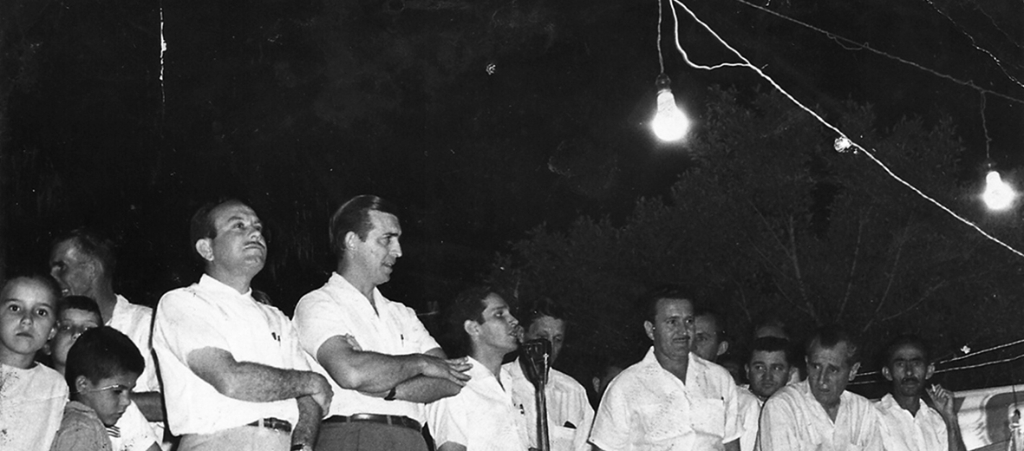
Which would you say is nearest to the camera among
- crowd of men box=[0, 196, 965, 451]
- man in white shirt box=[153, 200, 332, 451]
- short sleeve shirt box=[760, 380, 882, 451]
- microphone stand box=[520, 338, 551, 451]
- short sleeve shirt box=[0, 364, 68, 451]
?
man in white shirt box=[153, 200, 332, 451]

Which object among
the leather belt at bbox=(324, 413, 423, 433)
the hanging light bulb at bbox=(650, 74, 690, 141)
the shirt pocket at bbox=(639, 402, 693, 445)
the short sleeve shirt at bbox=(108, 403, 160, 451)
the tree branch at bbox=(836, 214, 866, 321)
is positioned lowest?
the short sleeve shirt at bbox=(108, 403, 160, 451)

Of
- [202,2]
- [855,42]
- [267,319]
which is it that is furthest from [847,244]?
[267,319]

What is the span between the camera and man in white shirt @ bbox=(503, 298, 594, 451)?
7.62m

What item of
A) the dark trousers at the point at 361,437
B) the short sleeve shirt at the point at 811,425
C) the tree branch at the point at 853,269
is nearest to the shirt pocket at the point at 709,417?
the short sleeve shirt at the point at 811,425

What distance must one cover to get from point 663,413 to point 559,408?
1.51 meters

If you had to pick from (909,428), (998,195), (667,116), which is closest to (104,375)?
(667,116)

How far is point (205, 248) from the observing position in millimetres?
4945

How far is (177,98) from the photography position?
1566 centimetres

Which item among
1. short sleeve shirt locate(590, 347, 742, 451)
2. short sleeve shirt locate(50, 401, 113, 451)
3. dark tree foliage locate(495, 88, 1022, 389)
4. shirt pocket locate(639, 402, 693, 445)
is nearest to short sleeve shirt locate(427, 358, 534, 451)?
short sleeve shirt locate(590, 347, 742, 451)

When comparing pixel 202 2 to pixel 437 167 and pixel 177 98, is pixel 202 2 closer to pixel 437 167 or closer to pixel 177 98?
pixel 177 98

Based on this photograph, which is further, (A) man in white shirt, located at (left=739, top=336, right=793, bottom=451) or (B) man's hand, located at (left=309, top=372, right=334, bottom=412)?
(A) man in white shirt, located at (left=739, top=336, right=793, bottom=451)

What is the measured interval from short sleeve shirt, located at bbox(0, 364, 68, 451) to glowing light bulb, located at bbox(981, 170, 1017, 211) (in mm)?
9790

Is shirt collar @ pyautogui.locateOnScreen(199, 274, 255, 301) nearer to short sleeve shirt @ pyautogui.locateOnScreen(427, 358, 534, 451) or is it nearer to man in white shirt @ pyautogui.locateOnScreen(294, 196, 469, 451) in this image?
man in white shirt @ pyautogui.locateOnScreen(294, 196, 469, 451)

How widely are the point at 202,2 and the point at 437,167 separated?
17.9 feet
